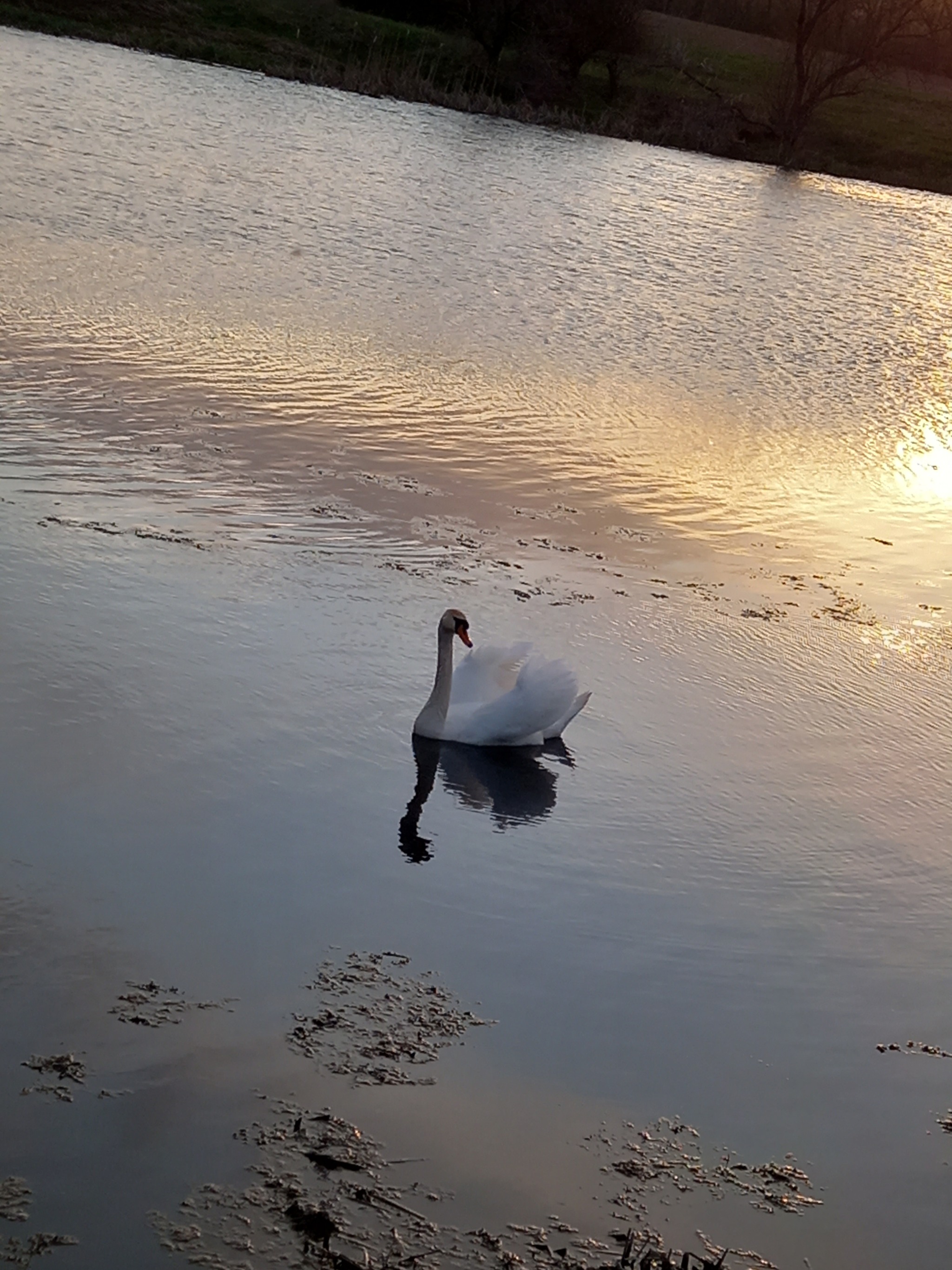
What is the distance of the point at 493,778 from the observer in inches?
276

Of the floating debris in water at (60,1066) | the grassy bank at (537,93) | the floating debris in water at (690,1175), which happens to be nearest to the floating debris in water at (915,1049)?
the floating debris in water at (690,1175)

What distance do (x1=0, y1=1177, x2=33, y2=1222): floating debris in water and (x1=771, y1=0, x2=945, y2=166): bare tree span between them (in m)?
39.9

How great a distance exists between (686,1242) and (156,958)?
70.5 inches

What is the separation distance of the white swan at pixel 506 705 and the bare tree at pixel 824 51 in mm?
35993

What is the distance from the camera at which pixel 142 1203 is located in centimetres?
373

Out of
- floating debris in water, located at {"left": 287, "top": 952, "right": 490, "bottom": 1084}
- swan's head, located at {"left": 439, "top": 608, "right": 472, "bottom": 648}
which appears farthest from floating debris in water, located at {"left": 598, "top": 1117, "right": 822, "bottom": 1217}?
swan's head, located at {"left": 439, "top": 608, "right": 472, "bottom": 648}

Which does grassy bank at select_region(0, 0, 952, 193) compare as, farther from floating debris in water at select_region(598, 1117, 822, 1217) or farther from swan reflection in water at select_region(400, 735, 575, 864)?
floating debris in water at select_region(598, 1117, 822, 1217)

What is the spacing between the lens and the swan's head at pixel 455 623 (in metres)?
7.08

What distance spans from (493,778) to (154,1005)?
2.66 metres

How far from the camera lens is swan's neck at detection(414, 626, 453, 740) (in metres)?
7.04

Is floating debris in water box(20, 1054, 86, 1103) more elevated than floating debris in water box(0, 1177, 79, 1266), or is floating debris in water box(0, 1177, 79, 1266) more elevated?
floating debris in water box(20, 1054, 86, 1103)

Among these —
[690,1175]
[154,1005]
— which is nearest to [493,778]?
[154,1005]

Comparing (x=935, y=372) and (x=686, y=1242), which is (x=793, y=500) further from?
(x=686, y=1242)

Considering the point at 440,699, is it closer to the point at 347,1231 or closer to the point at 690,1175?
the point at 690,1175
